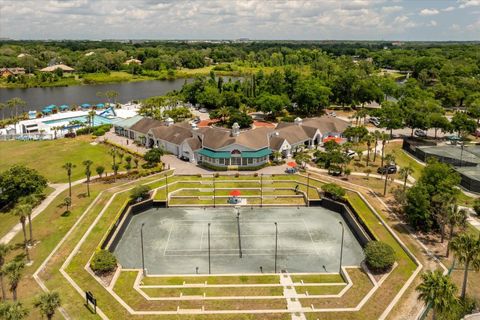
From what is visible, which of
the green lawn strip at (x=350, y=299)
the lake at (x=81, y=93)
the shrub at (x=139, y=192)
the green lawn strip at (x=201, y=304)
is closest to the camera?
the green lawn strip at (x=201, y=304)

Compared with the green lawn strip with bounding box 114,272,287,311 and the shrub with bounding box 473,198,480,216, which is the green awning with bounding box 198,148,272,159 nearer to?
the shrub with bounding box 473,198,480,216

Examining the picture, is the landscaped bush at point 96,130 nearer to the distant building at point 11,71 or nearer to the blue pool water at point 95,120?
the blue pool water at point 95,120

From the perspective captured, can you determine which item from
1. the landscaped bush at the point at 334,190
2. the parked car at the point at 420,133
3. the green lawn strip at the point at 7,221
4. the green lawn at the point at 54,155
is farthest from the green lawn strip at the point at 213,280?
the parked car at the point at 420,133

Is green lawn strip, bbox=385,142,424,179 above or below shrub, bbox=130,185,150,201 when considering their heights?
above

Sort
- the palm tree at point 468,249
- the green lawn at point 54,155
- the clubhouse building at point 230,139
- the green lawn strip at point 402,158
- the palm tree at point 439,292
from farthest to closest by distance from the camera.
Answer: the clubhouse building at point 230,139
the green lawn strip at point 402,158
the green lawn at point 54,155
the palm tree at point 468,249
the palm tree at point 439,292

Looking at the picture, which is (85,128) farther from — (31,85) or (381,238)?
(31,85)

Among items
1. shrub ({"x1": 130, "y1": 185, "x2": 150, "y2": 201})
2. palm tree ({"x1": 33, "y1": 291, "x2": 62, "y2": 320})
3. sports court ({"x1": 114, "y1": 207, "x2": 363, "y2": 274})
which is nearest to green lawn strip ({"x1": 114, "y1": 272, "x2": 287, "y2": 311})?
sports court ({"x1": 114, "y1": 207, "x2": 363, "y2": 274})

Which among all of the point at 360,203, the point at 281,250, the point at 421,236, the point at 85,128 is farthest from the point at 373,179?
the point at 85,128
